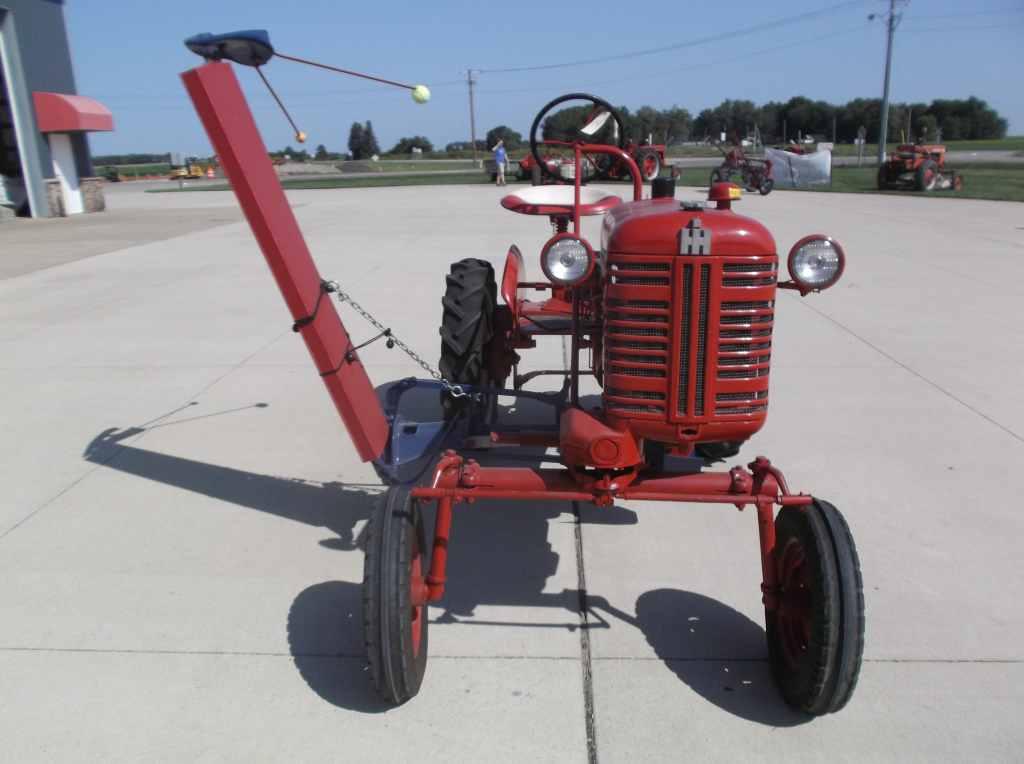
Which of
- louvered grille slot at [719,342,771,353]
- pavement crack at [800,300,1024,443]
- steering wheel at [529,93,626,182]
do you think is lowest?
pavement crack at [800,300,1024,443]

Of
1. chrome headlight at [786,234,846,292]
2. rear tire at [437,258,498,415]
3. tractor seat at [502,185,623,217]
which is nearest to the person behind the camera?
chrome headlight at [786,234,846,292]

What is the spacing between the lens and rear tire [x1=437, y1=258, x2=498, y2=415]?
3.93 meters

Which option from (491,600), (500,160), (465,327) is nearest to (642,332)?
(491,600)

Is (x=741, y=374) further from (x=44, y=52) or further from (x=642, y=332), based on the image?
(x=44, y=52)

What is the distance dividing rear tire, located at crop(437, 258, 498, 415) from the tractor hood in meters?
1.45

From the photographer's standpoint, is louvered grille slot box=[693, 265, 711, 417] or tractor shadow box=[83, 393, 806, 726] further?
tractor shadow box=[83, 393, 806, 726]

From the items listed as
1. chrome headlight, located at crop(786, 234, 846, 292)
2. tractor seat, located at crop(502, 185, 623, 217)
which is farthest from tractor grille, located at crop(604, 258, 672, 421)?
tractor seat, located at crop(502, 185, 623, 217)

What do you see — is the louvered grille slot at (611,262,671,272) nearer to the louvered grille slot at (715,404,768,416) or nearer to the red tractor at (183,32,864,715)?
the red tractor at (183,32,864,715)

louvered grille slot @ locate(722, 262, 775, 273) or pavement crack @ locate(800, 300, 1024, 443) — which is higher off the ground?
louvered grille slot @ locate(722, 262, 775, 273)

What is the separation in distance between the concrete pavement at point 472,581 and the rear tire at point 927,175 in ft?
53.9

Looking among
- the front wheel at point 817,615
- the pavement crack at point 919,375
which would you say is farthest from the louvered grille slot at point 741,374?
the pavement crack at point 919,375

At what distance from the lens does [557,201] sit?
404 cm

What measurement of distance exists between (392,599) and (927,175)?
2222 centimetres

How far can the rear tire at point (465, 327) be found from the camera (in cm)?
393
